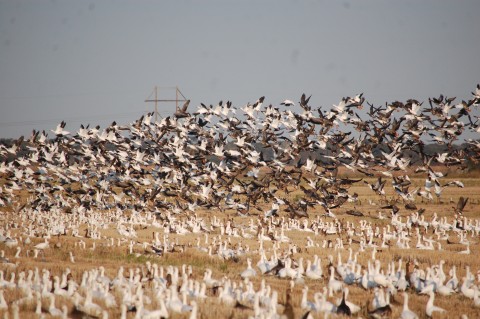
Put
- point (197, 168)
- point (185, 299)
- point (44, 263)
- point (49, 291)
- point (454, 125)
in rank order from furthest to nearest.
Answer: point (197, 168), point (454, 125), point (44, 263), point (49, 291), point (185, 299)

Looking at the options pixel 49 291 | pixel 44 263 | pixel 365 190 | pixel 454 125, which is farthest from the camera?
pixel 365 190

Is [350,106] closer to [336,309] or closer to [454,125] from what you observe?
[454,125]

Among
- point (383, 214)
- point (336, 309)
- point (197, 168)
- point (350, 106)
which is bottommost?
point (336, 309)

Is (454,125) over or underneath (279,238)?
over

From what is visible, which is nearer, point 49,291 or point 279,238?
point 49,291

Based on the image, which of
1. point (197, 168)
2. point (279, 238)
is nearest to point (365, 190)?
point (197, 168)

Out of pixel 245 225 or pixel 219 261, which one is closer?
pixel 219 261

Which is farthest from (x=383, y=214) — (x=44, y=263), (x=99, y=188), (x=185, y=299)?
(x=185, y=299)

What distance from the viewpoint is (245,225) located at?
90.6 feet

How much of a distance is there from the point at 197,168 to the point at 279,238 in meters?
7.54

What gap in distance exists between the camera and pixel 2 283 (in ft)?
39.9

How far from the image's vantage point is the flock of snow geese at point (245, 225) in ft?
37.7

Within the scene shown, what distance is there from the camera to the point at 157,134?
28.4 meters

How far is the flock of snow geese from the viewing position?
11.5 meters
